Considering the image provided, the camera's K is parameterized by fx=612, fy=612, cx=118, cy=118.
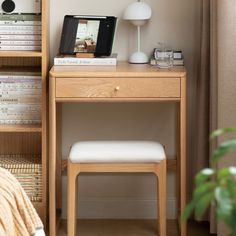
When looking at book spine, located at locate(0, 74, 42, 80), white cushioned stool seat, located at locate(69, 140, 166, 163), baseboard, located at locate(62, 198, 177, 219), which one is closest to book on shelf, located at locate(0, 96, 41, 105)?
book spine, located at locate(0, 74, 42, 80)

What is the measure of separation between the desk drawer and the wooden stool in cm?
23

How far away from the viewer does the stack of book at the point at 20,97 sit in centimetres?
304

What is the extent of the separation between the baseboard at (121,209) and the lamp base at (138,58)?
2.54ft

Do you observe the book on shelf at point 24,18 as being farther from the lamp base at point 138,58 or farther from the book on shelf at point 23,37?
the lamp base at point 138,58

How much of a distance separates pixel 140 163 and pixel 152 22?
87 cm

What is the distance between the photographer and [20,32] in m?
3.01

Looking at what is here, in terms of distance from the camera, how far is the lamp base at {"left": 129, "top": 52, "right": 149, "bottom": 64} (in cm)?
314

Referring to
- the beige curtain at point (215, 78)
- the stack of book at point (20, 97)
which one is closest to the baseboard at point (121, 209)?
the beige curtain at point (215, 78)

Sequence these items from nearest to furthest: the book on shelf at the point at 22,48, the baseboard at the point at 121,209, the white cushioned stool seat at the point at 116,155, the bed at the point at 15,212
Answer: the bed at the point at 15,212 < the white cushioned stool seat at the point at 116,155 < the book on shelf at the point at 22,48 < the baseboard at the point at 121,209

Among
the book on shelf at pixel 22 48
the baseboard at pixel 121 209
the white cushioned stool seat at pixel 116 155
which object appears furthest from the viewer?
the baseboard at pixel 121 209

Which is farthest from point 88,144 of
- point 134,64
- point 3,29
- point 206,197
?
point 206,197

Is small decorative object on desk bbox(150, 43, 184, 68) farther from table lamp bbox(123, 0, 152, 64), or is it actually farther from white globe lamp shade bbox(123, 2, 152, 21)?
white globe lamp shade bbox(123, 2, 152, 21)

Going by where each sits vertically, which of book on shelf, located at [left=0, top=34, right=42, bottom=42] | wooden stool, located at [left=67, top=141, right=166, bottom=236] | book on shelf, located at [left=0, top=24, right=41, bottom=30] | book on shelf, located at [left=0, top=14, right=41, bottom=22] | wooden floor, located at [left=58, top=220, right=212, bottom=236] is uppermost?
book on shelf, located at [left=0, top=14, right=41, bottom=22]

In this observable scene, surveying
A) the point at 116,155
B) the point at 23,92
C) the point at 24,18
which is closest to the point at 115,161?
the point at 116,155
